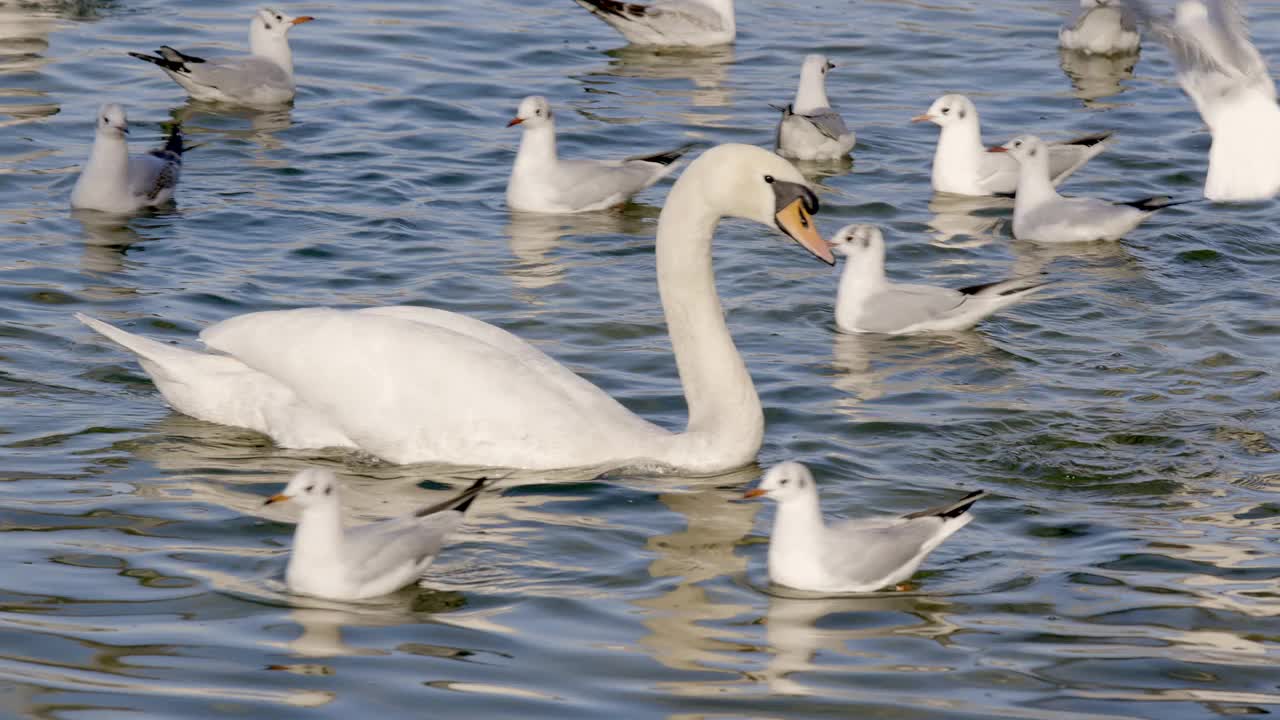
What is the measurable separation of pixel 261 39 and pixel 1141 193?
7.05 meters

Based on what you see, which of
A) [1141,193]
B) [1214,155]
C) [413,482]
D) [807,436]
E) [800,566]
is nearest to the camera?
[800,566]

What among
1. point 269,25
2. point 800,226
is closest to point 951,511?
point 800,226

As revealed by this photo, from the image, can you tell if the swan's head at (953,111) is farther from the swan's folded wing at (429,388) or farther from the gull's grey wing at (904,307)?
the swan's folded wing at (429,388)

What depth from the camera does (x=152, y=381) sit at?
9391 millimetres

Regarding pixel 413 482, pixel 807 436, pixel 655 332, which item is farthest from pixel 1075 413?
pixel 413 482

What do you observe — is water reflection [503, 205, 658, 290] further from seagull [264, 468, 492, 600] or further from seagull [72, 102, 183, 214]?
seagull [264, 468, 492, 600]

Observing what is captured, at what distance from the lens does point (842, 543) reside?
7043 millimetres

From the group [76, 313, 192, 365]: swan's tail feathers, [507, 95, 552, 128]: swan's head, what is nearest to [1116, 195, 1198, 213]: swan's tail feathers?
[507, 95, 552, 128]: swan's head

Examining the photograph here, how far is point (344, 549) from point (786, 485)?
5.02 feet

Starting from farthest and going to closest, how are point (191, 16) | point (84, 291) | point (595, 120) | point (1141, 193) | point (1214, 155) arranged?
point (191, 16) < point (595, 120) < point (1141, 193) < point (84, 291) < point (1214, 155)

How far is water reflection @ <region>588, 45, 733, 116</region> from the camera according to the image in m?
17.0

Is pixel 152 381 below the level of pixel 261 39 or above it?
below

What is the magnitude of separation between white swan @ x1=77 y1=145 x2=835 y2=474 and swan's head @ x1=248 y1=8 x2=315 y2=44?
27.1 ft

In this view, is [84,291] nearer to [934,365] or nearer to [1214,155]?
[934,365]
